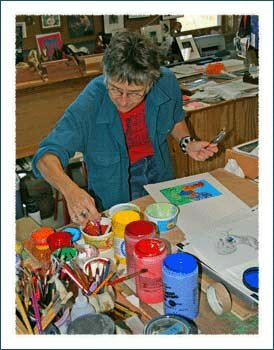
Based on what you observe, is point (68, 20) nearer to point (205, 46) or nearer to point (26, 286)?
point (205, 46)

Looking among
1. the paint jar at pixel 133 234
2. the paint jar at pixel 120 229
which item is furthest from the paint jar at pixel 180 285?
the paint jar at pixel 120 229

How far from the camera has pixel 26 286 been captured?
3.61ft

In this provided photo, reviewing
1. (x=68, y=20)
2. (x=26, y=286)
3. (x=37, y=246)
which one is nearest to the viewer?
(x=26, y=286)

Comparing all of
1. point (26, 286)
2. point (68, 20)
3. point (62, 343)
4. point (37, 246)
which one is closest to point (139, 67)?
point (37, 246)

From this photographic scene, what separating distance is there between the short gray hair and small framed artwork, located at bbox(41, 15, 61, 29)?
6.56 ft

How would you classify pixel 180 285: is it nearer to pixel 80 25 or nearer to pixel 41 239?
pixel 41 239

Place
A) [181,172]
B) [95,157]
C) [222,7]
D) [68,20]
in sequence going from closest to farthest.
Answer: [222,7]
[95,157]
[181,172]
[68,20]

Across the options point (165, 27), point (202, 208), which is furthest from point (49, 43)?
point (202, 208)

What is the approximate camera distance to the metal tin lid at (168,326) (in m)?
1.00

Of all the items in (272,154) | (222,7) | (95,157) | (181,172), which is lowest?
(181,172)

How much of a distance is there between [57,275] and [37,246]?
291 mm

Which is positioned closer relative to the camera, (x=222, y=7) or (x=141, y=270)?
(x=222, y=7)

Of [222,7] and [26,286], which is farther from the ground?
[222,7]

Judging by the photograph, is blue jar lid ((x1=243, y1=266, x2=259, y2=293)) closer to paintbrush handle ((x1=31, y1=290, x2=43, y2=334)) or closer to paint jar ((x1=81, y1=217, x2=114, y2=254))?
paint jar ((x1=81, y1=217, x2=114, y2=254))
